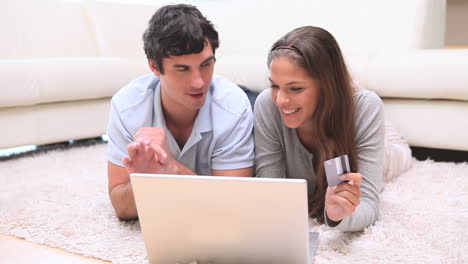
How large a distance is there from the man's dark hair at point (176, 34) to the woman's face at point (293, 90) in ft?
0.63

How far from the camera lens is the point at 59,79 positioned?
210 cm

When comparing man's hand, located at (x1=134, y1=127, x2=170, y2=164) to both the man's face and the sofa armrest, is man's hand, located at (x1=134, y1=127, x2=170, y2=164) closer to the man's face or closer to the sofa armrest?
the man's face

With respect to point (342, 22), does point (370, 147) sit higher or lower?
lower

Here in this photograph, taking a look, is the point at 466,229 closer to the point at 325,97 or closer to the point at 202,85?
the point at 325,97

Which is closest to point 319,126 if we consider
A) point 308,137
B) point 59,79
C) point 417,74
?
point 308,137

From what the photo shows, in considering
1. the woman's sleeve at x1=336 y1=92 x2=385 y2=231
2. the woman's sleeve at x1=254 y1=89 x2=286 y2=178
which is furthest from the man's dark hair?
the woman's sleeve at x1=336 y1=92 x2=385 y2=231

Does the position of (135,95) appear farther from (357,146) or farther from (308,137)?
(357,146)

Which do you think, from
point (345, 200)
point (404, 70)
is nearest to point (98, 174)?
point (345, 200)

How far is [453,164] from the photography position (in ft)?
5.57

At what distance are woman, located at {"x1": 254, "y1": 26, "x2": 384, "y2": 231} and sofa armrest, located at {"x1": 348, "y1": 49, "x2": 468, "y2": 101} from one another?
1.97 ft

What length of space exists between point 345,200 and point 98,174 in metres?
1.14

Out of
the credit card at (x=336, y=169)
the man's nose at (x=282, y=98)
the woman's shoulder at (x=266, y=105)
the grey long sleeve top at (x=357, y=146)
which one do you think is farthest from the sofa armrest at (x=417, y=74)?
the credit card at (x=336, y=169)

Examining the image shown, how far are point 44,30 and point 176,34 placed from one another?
1.64m

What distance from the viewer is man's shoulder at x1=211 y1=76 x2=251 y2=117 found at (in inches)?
47.8
